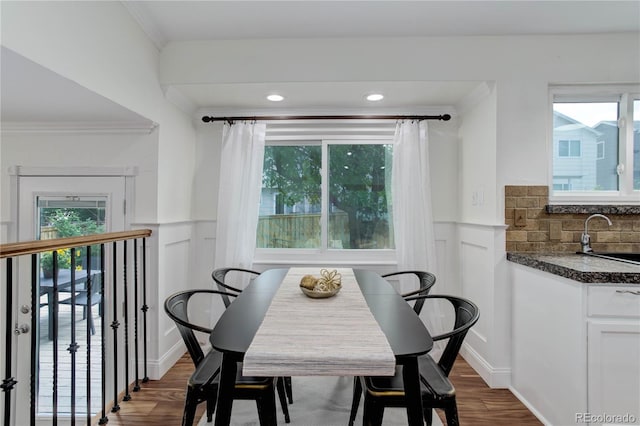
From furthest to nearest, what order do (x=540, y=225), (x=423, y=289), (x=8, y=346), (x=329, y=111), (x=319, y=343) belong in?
(x=329, y=111), (x=540, y=225), (x=423, y=289), (x=8, y=346), (x=319, y=343)

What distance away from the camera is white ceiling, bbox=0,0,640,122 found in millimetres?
2064

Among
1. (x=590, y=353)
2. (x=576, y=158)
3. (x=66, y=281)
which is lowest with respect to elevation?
(x=590, y=353)

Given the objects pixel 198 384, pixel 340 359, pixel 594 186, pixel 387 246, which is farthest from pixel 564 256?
pixel 198 384

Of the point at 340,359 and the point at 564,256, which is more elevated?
the point at 564,256

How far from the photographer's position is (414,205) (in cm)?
295

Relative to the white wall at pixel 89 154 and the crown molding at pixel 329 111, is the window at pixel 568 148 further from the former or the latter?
the white wall at pixel 89 154

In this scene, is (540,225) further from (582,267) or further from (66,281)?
(66,281)

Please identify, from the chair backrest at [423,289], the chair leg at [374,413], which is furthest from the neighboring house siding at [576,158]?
the chair leg at [374,413]

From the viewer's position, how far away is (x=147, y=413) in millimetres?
2043

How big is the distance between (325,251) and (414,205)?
36.2 inches

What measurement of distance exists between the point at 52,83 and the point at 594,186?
3.44 metres

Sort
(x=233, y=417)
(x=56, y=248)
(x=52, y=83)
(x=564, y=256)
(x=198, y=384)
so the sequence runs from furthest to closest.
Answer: (x=564, y=256) < (x=233, y=417) < (x=52, y=83) < (x=56, y=248) < (x=198, y=384)

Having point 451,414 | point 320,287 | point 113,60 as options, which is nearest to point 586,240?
point 451,414

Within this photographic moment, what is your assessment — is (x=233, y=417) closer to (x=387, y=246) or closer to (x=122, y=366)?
(x=122, y=366)
